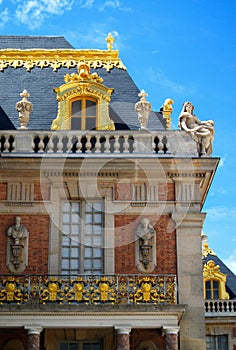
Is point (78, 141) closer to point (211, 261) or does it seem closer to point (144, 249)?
point (144, 249)

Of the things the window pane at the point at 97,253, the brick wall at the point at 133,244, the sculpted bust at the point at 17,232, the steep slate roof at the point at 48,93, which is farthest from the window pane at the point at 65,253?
the steep slate roof at the point at 48,93

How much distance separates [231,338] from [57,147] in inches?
654

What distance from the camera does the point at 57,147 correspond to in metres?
20.1

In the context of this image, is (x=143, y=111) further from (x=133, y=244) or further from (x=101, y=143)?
(x=133, y=244)

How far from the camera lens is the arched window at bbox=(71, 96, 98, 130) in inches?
832

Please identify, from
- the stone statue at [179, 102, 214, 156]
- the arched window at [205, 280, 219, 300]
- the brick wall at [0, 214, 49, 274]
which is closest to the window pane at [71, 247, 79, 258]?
the brick wall at [0, 214, 49, 274]

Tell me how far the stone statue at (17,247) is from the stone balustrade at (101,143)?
2057 millimetres

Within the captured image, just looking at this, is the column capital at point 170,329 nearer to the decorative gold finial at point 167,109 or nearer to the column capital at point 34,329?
the column capital at point 34,329

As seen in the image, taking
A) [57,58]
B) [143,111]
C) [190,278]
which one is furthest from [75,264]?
[57,58]

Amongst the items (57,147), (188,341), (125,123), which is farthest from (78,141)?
(188,341)

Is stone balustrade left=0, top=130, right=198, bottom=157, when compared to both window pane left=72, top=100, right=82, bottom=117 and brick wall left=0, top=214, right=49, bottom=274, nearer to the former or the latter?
window pane left=72, top=100, right=82, bottom=117

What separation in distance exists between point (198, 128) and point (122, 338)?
6085 mm

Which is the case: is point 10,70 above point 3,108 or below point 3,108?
above

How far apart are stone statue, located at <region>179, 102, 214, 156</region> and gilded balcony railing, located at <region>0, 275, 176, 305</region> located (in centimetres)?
379
